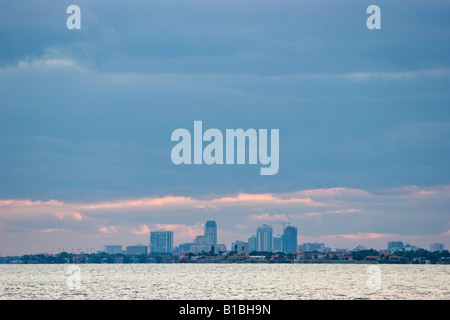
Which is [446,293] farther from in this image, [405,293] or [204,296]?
[204,296]

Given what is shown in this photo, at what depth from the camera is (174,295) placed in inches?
5187
